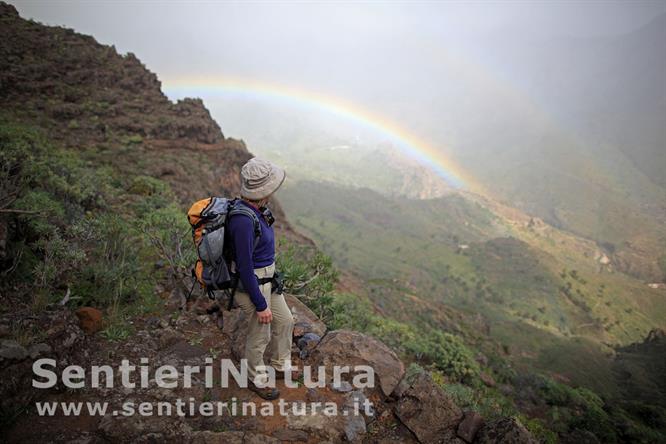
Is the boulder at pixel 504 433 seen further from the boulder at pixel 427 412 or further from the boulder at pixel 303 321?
the boulder at pixel 303 321

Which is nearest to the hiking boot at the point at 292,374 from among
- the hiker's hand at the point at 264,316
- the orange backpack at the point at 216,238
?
the hiker's hand at the point at 264,316

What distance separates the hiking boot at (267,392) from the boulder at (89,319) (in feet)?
7.46

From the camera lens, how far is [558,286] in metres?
86.6

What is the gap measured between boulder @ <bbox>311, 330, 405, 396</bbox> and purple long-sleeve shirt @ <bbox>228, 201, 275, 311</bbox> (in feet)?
6.02

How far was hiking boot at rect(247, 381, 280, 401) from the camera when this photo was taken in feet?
12.8

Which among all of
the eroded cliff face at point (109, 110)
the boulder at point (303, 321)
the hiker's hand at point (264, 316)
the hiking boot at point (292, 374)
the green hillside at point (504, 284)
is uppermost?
the eroded cliff face at point (109, 110)

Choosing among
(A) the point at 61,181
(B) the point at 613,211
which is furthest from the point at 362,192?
(A) the point at 61,181

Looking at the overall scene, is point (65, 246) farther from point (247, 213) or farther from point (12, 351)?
point (247, 213)

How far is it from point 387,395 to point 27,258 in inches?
210

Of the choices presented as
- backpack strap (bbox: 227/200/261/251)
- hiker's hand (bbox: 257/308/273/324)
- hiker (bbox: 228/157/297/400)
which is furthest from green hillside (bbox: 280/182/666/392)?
backpack strap (bbox: 227/200/261/251)

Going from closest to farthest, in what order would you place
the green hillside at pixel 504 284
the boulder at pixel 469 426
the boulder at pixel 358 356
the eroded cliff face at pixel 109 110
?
the boulder at pixel 469 426, the boulder at pixel 358 356, the eroded cliff face at pixel 109 110, the green hillside at pixel 504 284

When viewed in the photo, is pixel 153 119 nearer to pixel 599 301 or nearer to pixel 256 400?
pixel 256 400

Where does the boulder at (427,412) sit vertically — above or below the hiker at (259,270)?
below

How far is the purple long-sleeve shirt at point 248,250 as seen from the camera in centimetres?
315
